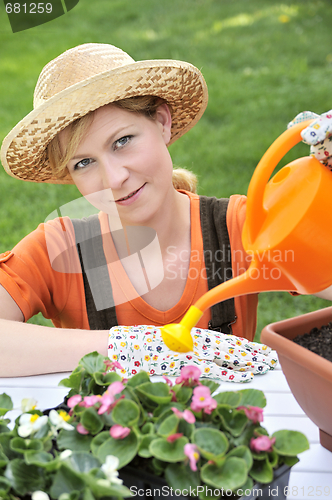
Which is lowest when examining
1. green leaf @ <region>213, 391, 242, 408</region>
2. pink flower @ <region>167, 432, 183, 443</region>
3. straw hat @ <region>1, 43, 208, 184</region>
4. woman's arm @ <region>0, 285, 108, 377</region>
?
woman's arm @ <region>0, 285, 108, 377</region>

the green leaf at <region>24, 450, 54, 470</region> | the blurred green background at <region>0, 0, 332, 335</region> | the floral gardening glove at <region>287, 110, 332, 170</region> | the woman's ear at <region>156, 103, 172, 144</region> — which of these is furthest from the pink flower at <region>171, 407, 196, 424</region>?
the blurred green background at <region>0, 0, 332, 335</region>

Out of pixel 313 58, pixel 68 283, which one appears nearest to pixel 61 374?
pixel 68 283

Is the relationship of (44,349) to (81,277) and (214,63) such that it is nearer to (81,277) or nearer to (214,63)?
(81,277)

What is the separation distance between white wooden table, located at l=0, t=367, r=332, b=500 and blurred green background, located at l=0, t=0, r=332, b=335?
5.47 ft

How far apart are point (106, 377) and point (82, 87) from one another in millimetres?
552

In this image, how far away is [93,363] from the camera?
52cm

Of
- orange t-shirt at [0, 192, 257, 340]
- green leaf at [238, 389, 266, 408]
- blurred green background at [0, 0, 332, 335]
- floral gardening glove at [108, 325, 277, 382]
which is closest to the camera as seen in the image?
green leaf at [238, 389, 266, 408]

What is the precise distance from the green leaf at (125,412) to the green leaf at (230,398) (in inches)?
3.3

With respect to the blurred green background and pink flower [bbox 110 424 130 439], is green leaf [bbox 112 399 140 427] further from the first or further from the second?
the blurred green background

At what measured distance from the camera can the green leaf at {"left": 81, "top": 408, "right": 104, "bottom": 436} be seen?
1.45 ft

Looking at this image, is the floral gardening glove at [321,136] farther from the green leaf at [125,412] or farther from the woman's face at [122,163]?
the woman's face at [122,163]

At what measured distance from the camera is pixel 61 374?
793 millimetres

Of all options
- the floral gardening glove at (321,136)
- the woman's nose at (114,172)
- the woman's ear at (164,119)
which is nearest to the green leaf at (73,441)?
the floral gardening glove at (321,136)

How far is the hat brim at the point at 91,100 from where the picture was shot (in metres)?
0.86
